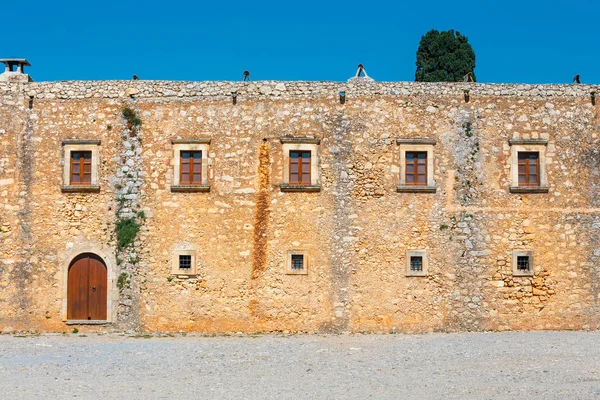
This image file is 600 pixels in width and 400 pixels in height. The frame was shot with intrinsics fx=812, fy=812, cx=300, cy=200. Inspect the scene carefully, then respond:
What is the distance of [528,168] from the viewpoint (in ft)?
67.8

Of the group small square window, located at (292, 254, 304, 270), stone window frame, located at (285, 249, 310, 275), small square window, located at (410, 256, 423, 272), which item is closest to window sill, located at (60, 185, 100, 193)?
stone window frame, located at (285, 249, 310, 275)

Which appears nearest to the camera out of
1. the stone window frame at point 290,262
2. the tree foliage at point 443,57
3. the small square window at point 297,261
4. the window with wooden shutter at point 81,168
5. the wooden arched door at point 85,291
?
the stone window frame at point 290,262

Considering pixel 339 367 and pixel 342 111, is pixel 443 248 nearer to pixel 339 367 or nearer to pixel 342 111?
pixel 342 111

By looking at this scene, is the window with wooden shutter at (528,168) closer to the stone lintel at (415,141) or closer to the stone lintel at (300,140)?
the stone lintel at (415,141)

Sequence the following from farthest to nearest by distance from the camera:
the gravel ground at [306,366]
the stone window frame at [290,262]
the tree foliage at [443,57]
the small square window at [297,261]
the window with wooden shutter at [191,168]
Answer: the tree foliage at [443,57] → the window with wooden shutter at [191,168] → the small square window at [297,261] → the stone window frame at [290,262] → the gravel ground at [306,366]

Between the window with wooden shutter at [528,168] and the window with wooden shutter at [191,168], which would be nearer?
the window with wooden shutter at [191,168]

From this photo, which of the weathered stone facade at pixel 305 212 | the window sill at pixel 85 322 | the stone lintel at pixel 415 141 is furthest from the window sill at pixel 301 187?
the window sill at pixel 85 322

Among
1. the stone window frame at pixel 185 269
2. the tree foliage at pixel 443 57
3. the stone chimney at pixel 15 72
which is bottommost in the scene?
the stone window frame at pixel 185 269

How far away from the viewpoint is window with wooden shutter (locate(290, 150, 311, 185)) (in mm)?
20500

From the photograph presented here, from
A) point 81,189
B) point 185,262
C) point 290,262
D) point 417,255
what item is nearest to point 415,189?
point 417,255

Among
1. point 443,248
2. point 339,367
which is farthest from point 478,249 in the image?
point 339,367

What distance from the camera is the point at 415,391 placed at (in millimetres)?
12484

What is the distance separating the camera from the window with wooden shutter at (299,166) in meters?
20.5

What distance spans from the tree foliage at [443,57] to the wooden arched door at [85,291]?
17.4m
